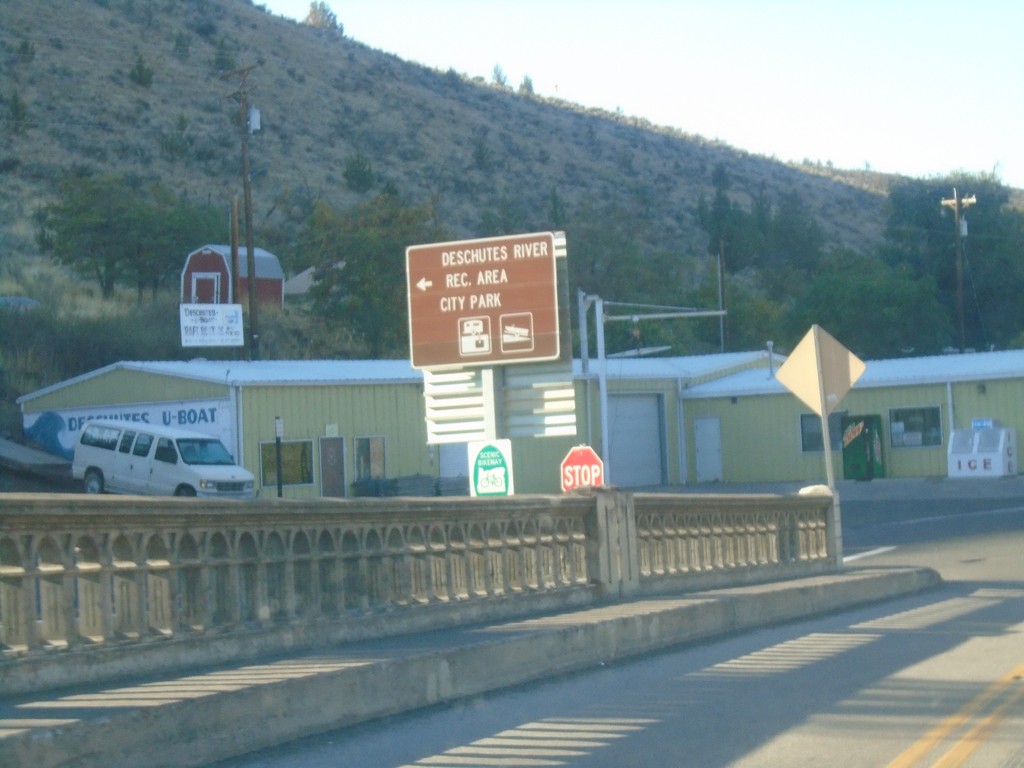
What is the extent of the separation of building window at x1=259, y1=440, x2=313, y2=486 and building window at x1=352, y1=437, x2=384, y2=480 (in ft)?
5.69

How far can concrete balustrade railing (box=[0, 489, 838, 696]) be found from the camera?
7.84m

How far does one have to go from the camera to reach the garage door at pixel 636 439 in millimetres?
47062

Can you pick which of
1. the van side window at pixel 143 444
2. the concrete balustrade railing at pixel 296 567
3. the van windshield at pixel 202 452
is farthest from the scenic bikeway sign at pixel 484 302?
the van side window at pixel 143 444

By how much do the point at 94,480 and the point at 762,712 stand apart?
28.0m

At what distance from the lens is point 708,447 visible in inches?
1913

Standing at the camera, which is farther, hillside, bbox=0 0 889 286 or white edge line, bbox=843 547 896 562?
hillside, bbox=0 0 889 286

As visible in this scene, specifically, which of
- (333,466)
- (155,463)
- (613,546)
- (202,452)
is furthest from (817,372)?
(333,466)

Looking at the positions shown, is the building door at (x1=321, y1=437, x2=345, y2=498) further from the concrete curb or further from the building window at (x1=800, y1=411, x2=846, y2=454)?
the concrete curb

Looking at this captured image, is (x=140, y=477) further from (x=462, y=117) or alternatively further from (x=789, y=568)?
(x=462, y=117)

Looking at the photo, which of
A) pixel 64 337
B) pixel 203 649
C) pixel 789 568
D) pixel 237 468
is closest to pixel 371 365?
pixel 237 468

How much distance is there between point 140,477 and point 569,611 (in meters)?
23.0

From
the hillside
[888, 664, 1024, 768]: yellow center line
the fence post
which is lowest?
[888, 664, 1024, 768]: yellow center line

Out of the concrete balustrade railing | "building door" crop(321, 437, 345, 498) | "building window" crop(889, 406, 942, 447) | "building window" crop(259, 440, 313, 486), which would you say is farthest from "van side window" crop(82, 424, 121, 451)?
"building window" crop(889, 406, 942, 447)

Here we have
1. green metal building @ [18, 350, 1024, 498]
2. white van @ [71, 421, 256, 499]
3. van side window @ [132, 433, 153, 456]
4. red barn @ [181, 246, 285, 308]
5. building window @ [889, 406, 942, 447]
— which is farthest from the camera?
red barn @ [181, 246, 285, 308]
